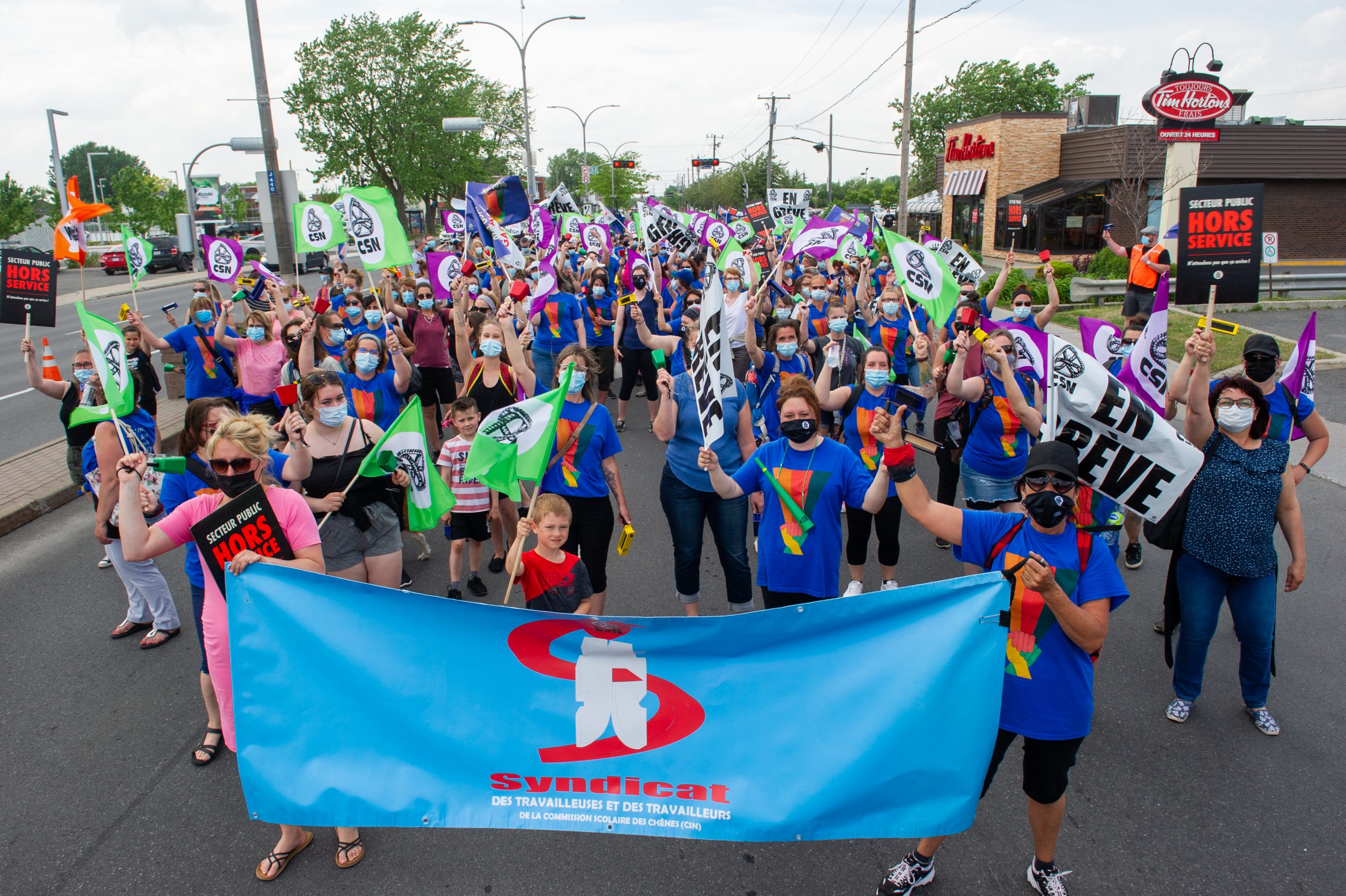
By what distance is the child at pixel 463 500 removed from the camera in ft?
19.4

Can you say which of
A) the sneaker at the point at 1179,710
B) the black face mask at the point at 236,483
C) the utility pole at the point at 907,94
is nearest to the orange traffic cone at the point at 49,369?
the black face mask at the point at 236,483

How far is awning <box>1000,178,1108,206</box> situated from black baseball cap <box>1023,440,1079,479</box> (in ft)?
114

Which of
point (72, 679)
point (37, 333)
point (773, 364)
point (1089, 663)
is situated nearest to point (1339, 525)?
point (773, 364)

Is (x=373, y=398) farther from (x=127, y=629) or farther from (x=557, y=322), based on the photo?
(x=557, y=322)

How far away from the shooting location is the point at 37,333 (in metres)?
22.1

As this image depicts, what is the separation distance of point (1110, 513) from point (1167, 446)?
1.53 m

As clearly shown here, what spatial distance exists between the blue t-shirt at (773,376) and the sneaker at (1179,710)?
270cm

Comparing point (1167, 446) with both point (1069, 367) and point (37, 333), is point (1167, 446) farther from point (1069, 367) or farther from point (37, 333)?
point (37, 333)

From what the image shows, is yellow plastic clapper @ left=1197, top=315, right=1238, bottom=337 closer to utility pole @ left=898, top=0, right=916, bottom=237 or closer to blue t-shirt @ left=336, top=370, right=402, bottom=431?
blue t-shirt @ left=336, top=370, right=402, bottom=431

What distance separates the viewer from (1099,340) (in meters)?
5.86

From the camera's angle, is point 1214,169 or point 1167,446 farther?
point 1214,169

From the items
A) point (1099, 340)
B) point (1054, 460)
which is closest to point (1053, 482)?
point (1054, 460)

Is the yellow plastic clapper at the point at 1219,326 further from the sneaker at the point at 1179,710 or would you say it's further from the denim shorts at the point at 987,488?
the sneaker at the point at 1179,710

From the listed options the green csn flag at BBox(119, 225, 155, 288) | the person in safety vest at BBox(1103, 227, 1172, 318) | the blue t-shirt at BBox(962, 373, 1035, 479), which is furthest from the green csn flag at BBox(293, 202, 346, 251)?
the person in safety vest at BBox(1103, 227, 1172, 318)
